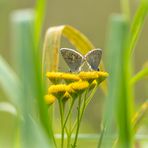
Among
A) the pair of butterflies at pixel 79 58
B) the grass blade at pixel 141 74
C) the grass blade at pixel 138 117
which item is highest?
the pair of butterflies at pixel 79 58

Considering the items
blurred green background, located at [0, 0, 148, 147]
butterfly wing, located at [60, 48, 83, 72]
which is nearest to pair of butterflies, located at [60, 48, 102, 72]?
butterfly wing, located at [60, 48, 83, 72]

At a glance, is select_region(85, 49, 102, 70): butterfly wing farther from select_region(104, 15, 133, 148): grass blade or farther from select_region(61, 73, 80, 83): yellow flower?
select_region(104, 15, 133, 148): grass blade

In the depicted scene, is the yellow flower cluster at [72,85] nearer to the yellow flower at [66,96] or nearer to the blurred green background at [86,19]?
the yellow flower at [66,96]

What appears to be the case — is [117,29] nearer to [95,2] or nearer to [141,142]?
[141,142]

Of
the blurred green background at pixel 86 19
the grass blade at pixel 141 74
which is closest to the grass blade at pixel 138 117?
the grass blade at pixel 141 74

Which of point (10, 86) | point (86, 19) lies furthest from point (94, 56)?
point (86, 19)

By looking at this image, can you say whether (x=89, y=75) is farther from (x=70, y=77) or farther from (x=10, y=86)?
(x=10, y=86)

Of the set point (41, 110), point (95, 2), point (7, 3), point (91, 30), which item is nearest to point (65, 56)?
point (41, 110)
